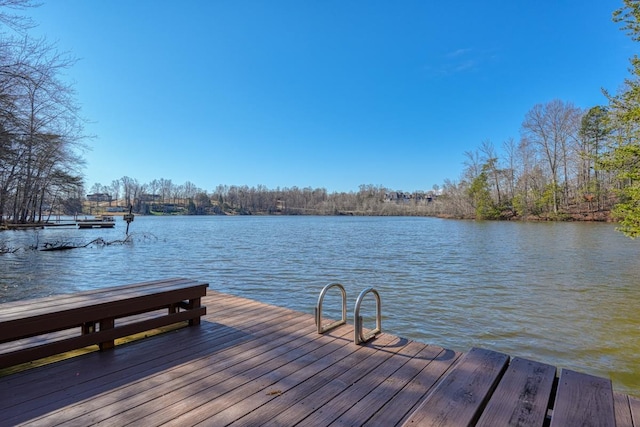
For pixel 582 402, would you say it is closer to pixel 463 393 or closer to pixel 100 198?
pixel 463 393

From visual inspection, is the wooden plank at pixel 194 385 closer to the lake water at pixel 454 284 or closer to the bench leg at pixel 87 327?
the bench leg at pixel 87 327

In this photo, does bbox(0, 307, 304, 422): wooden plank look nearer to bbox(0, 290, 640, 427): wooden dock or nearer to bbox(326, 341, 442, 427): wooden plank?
bbox(0, 290, 640, 427): wooden dock

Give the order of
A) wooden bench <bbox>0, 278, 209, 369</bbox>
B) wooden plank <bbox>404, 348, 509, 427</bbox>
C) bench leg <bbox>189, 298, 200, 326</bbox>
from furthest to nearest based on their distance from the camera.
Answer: bench leg <bbox>189, 298, 200, 326</bbox> → wooden bench <bbox>0, 278, 209, 369</bbox> → wooden plank <bbox>404, 348, 509, 427</bbox>

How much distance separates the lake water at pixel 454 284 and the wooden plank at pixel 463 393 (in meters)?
2.87

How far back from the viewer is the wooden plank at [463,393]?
5.24 ft

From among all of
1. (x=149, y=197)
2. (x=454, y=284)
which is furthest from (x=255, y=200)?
(x=454, y=284)

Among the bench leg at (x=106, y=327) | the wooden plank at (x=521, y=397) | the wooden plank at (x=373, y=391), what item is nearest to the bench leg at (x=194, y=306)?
the bench leg at (x=106, y=327)

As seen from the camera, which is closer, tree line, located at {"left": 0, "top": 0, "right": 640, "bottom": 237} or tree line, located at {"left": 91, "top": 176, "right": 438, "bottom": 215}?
tree line, located at {"left": 0, "top": 0, "right": 640, "bottom": 237}

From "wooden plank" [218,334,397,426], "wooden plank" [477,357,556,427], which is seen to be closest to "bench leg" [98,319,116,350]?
"wooden plank" [218,334,397,426]

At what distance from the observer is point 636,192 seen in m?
7.96

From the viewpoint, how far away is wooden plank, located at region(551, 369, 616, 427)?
64.0 inches

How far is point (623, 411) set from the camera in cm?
203

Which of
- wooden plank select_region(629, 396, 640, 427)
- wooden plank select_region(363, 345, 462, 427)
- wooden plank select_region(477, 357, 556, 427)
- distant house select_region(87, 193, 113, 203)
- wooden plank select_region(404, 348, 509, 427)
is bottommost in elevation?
wooden plank select_region(363, 345, 462, 427)

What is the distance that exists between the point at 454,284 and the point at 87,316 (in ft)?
27.9
